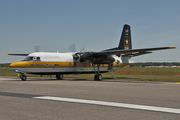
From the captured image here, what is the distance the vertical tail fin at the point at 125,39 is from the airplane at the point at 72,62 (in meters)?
2.18

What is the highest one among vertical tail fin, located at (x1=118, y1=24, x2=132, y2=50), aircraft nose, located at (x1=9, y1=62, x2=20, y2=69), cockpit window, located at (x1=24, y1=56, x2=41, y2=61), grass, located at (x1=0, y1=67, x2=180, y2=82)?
vertical tail fin, located at (x1=118, y1=24, x2=132, y2=50)

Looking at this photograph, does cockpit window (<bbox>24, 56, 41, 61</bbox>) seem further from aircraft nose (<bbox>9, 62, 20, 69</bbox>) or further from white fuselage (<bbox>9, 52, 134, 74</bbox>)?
aircraft nose (<bbox>9, 62, 20, 69</bbox>)

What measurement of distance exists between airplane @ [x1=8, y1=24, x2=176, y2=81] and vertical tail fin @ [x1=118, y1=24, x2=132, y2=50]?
7.16 feet

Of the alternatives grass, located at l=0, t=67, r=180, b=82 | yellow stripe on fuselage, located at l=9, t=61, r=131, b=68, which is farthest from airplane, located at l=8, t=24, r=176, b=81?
grass, located at l=0, t=67, r=180, b=82

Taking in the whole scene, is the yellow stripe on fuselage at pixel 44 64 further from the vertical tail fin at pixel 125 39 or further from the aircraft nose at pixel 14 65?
the vertical tail fin at pixel 125 39

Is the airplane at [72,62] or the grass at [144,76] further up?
the airplane at [72,62]

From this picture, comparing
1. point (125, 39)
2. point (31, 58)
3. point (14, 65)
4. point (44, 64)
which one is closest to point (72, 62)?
point (44, 64)

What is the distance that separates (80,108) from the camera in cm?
805

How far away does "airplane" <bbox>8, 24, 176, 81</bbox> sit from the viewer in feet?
84.8

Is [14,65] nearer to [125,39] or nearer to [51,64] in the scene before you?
[51,64]

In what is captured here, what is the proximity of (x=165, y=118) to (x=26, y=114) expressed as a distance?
4247 mm

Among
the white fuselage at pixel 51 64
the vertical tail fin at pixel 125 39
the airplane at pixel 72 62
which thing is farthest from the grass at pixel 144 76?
the vertical tail fin at pixel 125 39

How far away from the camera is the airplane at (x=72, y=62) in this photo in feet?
84.8

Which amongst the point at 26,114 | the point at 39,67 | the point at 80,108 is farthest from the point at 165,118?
the point at 39,67
